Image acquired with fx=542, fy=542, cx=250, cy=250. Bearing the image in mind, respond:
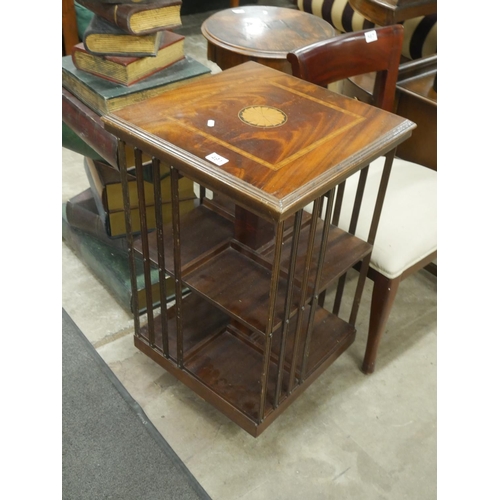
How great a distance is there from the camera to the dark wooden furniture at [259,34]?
1715mm

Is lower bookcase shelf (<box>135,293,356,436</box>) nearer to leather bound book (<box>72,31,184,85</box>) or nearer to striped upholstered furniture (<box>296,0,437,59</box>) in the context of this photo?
leather bound book (<box>72,31,184,85</box>)

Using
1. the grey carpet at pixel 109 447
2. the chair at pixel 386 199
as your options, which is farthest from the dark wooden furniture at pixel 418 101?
the grey carpet at pixel 109 447

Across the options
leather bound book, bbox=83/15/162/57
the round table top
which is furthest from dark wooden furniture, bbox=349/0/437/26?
leather bound book, bbox=83/15/162/57

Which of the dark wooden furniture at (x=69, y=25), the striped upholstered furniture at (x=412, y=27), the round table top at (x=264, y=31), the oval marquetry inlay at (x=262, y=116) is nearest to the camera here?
the oval marquetry inlay at (x=262, y=116)

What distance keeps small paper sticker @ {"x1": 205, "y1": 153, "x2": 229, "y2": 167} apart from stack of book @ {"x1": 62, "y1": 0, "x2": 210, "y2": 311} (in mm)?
508

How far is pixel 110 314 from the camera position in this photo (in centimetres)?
166

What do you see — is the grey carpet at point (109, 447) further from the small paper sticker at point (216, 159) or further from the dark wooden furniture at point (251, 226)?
the small paper sticker at point (216, 159)

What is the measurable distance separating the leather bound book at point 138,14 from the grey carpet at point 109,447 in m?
0.89

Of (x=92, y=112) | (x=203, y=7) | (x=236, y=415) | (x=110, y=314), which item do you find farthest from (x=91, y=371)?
(x=203, y=7)

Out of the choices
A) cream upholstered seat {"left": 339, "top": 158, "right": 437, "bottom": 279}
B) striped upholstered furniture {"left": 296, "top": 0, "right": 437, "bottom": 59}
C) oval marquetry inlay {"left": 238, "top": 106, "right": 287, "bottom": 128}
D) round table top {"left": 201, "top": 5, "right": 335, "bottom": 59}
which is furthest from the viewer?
striped upholstered furniture {"left": 296, "top": 0, "right": 437, "bottom": 59}

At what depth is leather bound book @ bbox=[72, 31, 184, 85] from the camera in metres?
1.43

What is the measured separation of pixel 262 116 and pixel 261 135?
0.08 metres

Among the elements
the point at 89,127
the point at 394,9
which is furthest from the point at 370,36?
the point at 89,127

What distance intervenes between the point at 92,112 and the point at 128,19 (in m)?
0.28
